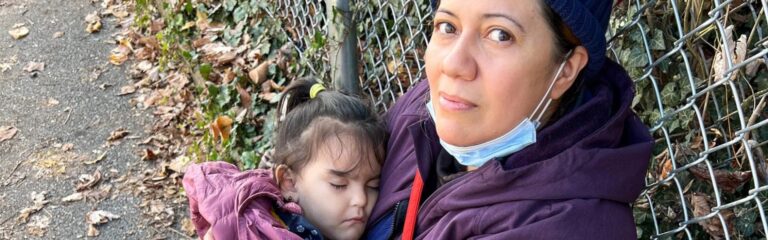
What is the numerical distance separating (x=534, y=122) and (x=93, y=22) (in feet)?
17.3

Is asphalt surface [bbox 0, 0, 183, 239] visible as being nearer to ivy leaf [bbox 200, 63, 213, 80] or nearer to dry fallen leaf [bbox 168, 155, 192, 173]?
dry fallen leaf [bbox 168, 155, 192, 173]

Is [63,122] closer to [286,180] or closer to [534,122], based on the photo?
[286,180]

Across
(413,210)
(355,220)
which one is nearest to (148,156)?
(355,220)

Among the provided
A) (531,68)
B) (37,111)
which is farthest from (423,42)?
(37,111)

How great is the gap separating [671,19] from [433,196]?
908mm

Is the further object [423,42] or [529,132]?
[423,42]

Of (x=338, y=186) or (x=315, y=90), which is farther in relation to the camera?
(x=315, y=90)

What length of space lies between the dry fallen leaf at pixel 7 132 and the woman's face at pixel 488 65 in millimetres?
3763

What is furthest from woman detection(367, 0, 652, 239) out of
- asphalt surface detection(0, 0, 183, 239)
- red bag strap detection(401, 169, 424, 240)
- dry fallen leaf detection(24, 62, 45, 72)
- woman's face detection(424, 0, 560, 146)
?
dry fallen leaf detection(24, 62, 45, 72)

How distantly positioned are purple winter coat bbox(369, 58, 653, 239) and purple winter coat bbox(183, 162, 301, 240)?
2.25 ft

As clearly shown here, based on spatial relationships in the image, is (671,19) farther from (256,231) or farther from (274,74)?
(274,74)

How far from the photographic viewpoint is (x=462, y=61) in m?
2.04

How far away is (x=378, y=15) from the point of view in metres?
4.02

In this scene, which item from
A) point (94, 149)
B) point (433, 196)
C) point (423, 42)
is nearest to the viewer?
point (433, 196)
